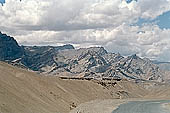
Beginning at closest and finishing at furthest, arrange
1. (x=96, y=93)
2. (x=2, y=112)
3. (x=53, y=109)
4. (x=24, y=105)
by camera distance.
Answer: (x=2, y=112) < (x=24, y=105) < (x=53, y=109) < (x=96, y=93)

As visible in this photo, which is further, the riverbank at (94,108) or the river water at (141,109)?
the river water at (141,109)

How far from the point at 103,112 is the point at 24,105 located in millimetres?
35898

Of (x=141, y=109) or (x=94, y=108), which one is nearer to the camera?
(x=94, y=108)

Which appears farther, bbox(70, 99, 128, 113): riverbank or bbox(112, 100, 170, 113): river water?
bbox(112, 100, 170, 113): river water

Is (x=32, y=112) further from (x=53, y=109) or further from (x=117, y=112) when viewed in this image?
(x=117, y=112)

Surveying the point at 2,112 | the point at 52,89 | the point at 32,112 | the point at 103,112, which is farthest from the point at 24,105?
the point at 52,89

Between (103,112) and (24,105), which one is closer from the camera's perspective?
(24,105)

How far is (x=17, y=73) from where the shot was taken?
11175 centimetres

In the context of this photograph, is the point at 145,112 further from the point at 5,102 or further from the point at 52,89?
the point at 5,102

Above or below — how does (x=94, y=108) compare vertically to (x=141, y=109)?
above

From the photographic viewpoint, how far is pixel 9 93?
77062 mm

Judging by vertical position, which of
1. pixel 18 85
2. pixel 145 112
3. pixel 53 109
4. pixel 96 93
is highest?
pixel 18 85

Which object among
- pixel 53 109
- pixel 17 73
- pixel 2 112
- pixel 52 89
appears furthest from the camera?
pixel 52 89

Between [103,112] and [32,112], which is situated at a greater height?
[32,112]
